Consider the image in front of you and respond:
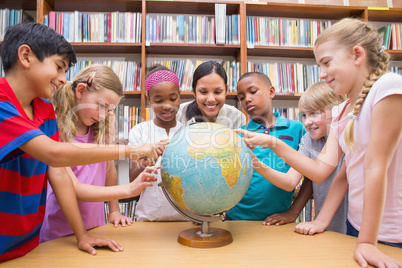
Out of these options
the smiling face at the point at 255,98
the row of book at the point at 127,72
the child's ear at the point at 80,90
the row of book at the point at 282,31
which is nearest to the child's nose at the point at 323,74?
the smiling face at the point at 255,98

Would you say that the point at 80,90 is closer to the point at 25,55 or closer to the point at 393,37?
the point at 25,55

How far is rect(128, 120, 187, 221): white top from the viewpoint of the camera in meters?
2.02

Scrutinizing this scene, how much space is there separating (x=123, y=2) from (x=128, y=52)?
2.03 ft

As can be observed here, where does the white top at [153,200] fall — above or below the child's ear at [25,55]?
below

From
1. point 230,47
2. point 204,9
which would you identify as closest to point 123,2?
point 204,9

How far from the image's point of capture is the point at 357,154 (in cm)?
142

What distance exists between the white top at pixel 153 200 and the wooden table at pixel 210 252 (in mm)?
426

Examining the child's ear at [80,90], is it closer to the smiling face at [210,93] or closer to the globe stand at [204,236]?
the smiling face at [210,93]

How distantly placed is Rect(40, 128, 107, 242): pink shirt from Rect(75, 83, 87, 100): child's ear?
0.23 meters

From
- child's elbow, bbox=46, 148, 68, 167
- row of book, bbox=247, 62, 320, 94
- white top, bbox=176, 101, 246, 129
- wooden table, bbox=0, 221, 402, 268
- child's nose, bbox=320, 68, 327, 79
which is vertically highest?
row of book, bbox=247, 62, 320, 94

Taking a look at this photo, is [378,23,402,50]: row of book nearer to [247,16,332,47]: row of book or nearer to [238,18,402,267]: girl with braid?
[247,16,332,47]: row of book

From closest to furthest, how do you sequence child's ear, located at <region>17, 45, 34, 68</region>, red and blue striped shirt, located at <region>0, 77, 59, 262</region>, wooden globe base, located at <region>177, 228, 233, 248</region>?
red and blue striped shirt, located at <region>0, 77, 59, 262</region> < child's ear, located at <region>17, 45, 34, 68</region> < wooden globe base, located at <region>177, 228, 233, 248</region>

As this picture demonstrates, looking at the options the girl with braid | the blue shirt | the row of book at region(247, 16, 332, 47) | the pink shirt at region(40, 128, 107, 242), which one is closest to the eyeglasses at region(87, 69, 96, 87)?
the pink shirt at region(40, 128, 107, 242)

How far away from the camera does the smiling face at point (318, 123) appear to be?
1.98 meters
